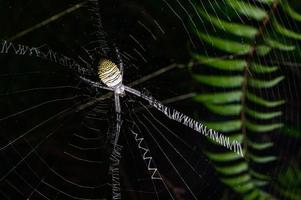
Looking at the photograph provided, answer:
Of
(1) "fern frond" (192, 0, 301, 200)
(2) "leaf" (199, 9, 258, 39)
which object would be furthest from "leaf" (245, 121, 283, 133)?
(2) "leaf" (199, 9, 258, 39)

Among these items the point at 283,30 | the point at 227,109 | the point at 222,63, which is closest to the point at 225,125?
the point at 227,109

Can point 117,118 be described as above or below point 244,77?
below

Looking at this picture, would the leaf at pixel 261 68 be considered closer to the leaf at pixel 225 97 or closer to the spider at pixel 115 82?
the leaf at pixel 225 97

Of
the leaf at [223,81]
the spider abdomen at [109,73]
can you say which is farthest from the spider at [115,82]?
the leaf at [223,81]

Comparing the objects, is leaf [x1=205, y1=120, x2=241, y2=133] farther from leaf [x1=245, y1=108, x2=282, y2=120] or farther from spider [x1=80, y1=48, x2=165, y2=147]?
spider [x1=80, y1=48, x2=165, y2=147]

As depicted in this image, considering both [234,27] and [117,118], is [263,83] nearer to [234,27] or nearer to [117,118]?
[234,27]

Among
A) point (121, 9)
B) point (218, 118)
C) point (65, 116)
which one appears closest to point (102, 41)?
point (121, 9)

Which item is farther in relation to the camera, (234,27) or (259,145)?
(259,145)
